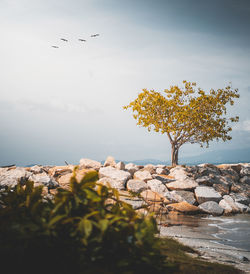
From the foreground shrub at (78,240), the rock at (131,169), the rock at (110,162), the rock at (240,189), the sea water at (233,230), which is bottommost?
the sea water at (233,230)

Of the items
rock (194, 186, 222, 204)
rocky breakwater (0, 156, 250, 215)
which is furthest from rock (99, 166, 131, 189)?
rock (194, 186, 222, 204)

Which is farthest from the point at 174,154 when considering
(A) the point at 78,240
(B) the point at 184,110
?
(A) the point at 78,240

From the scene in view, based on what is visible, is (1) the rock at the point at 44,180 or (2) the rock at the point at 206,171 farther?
(2) the rock at the point at 206,171


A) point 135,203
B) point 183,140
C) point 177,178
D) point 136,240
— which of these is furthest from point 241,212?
point 136,240

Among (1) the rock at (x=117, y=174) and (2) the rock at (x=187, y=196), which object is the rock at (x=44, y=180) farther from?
(2) the rock at (x=187, y=196)

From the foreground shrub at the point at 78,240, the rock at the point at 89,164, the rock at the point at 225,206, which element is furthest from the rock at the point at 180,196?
the foreground shrub at the point at 78,240

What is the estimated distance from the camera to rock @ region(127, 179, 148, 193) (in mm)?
14570

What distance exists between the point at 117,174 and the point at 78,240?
14.1 meters

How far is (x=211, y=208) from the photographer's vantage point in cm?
1434

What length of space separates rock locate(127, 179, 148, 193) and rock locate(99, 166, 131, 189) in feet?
1.47

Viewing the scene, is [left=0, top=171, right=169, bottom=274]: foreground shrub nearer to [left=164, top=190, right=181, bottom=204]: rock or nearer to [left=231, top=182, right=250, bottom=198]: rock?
[left=164, top=190, right=181, bottom=204]: rock

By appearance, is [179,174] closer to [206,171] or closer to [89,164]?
[206,171]

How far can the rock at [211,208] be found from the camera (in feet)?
46.6

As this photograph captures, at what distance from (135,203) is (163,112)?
1407 cm
